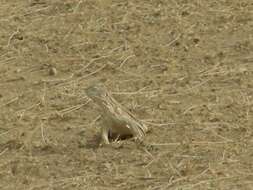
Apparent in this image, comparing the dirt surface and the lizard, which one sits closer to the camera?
the dirt surface

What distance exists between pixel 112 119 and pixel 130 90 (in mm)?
998

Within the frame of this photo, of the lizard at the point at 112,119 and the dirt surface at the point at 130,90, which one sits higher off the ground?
the lizard at the point at 112,119

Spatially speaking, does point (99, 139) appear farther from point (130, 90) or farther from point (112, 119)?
point (130, 90)

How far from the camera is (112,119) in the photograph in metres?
5.68

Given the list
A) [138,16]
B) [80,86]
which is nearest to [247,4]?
[138,16]

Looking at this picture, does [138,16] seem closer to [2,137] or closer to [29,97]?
[29,97]

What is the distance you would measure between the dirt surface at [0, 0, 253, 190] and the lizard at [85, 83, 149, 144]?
9 cm

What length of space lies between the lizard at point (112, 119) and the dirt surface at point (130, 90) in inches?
3.7

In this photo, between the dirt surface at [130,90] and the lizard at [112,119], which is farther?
the lizard at [112,119]

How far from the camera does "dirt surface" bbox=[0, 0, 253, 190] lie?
17.3 feet

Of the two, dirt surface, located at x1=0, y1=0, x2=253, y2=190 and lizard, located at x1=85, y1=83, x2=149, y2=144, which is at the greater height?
lizard, located at x1=85, y1=83, x2=149, y2=144

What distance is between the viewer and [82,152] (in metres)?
5.57

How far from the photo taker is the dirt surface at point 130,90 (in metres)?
5.29

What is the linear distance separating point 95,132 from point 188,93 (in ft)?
3.13
